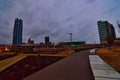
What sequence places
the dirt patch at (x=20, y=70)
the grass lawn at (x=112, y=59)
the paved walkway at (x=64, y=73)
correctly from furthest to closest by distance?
the grass lawn at (x=112, y=59) → the dirt patch at (x=20, y=70) → the paved walkway at (x=64, y=73)

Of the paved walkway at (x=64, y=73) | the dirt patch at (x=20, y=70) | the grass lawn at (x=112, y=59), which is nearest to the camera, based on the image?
the paved walkway at (x=64, y=73)

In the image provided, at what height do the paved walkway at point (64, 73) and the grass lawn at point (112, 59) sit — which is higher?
the grass lawn at point (112, 59)

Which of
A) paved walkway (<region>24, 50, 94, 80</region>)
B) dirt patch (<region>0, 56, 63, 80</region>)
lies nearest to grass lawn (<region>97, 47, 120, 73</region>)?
paved walkway (<region>24, 50, 94, 80</region>)

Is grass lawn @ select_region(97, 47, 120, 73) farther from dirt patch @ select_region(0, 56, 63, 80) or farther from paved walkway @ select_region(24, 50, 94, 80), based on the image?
dirt patch @ select_region(0, 56, 63, 80)

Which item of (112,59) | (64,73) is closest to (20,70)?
(64,73)

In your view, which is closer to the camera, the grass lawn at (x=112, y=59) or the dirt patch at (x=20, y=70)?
the dirt patch at (x=20, y=70)

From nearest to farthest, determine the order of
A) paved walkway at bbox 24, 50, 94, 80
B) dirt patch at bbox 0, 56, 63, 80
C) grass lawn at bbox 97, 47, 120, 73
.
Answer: paved walkway at bbox 24, 50, 94, 80 < dirt patch at bbox 0, 56, 63, 80 < grass lawn at bbox 97, 47, 120, 73

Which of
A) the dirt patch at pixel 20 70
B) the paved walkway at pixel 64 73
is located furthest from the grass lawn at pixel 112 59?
the dirt patch at pixel 20 70

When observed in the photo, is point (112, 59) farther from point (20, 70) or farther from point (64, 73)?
point (20, 70)

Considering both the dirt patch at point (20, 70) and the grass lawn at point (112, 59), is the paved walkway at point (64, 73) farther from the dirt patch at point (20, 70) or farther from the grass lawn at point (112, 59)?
the grass lawn at point (112, 59)

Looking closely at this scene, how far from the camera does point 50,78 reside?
795 centimetres

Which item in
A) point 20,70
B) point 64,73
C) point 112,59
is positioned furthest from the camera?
point 112,59

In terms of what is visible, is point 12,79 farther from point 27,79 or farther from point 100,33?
point 100,33

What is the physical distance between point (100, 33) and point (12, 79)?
15246 cm
